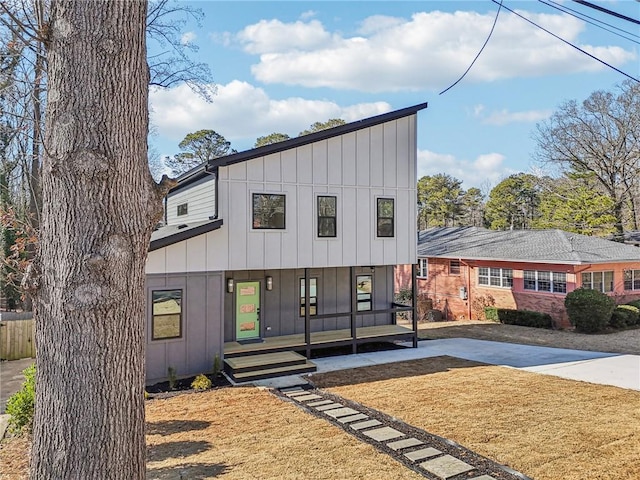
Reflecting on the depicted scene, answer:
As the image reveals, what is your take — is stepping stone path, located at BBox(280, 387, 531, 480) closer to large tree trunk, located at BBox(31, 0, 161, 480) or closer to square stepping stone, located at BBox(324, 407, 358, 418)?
square stepping stone, located at BBox(324, 407, 358, 418)

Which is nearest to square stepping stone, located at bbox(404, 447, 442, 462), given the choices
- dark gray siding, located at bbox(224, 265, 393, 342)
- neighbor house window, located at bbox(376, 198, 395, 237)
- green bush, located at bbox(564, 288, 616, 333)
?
dark gray siding, located at bbox(224, 265, 393, 342)

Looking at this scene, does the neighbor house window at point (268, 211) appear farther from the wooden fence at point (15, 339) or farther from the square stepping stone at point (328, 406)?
the wooden fence at point (15, 339)

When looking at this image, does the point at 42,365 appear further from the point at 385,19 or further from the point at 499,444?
the point at 385,19

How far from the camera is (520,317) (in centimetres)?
1800

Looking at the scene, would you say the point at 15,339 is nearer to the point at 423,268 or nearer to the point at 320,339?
the point at 320,339

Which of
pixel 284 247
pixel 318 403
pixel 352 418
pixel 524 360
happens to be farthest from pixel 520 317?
pixel 352 418

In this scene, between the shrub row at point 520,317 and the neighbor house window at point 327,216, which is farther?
the shrub row at point 520,317

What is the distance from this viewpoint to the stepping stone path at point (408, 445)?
491 cm

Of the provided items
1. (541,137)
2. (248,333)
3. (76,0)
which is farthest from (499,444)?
(541,137)

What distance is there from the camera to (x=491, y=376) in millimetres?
9656

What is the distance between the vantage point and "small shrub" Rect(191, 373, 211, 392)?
905 centimetres

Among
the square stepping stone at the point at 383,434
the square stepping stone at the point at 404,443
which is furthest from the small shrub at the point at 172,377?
the square stepping stone at the point at 404,443

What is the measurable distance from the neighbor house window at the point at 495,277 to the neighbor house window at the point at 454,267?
Result: 1.17 meters

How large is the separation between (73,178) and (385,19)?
9.35m
